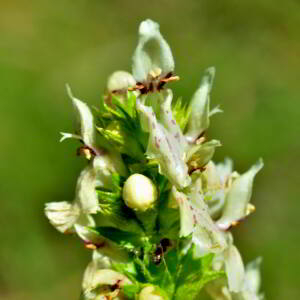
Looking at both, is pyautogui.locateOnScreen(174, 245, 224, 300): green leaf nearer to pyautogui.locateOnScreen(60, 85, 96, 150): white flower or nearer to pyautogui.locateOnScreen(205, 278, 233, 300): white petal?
pyautogui.locateOnScreen(205, 278, 233, 300): white petal

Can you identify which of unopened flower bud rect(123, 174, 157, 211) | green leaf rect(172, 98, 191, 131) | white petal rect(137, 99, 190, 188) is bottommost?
unopened flower bud rect(123, 174, 157, 211)

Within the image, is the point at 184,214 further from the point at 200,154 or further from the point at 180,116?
the point at 180,116

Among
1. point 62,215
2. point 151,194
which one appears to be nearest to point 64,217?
point 62,215

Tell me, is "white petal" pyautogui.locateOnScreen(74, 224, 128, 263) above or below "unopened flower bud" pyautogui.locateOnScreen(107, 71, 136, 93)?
below

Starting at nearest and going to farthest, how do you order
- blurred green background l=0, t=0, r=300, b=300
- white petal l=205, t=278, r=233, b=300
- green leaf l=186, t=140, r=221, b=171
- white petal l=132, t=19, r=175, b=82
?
1. green leaf l=186, t=140, r=221, b=171
2. white petal l=132, t=19, r=175, b=82
3. white petal l=205, t=278, r=233, b=300
4. blurred green background l=0, t=0, r=300, b=300

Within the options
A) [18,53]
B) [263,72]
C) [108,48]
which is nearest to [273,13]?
[263,72]

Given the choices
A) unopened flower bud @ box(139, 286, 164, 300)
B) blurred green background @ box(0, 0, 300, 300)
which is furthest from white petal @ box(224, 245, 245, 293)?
blurred green background @ box(0, 0, 300, 300)

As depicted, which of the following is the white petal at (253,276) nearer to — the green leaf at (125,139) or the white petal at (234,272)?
the white petal at (234,272)
